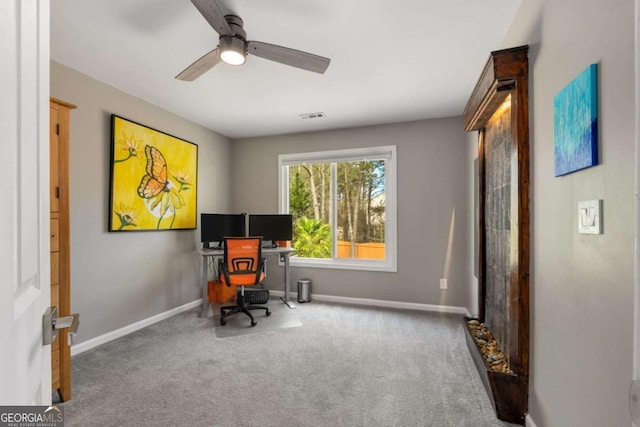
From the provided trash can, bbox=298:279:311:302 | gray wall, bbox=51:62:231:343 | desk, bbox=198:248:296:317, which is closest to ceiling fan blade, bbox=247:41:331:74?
gray wall, bbox=51:62:231:343

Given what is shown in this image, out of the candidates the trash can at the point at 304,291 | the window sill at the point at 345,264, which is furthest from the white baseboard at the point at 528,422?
the trash can at the point at 304,291

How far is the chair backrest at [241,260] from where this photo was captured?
3.49 m

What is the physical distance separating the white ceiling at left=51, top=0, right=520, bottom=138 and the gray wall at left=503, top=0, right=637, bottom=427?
0.64 metres

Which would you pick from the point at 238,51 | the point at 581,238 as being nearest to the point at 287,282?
the point at 238,51

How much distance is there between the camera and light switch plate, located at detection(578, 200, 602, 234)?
1105mm

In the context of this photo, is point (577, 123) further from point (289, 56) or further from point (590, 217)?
point (289, 56)

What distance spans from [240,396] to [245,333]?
3.75 feet

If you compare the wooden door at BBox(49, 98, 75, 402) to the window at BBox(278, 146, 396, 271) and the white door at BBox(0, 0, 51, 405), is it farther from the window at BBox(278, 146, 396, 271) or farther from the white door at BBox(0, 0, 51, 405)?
the window at BBox(278, 146, 396, 271)

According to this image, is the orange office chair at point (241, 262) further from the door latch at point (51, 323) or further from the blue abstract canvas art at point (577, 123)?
the blue abstract canvas art at point (577, 123)

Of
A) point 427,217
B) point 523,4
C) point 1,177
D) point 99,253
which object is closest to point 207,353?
point 99,253

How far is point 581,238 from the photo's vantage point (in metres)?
1.23

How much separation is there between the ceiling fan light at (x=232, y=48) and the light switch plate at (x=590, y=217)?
→ 2.03m

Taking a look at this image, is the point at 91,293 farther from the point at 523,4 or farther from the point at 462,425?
the point at 523,4

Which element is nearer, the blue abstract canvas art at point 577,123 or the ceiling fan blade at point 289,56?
the blue abstract canvas art at point 577,123
